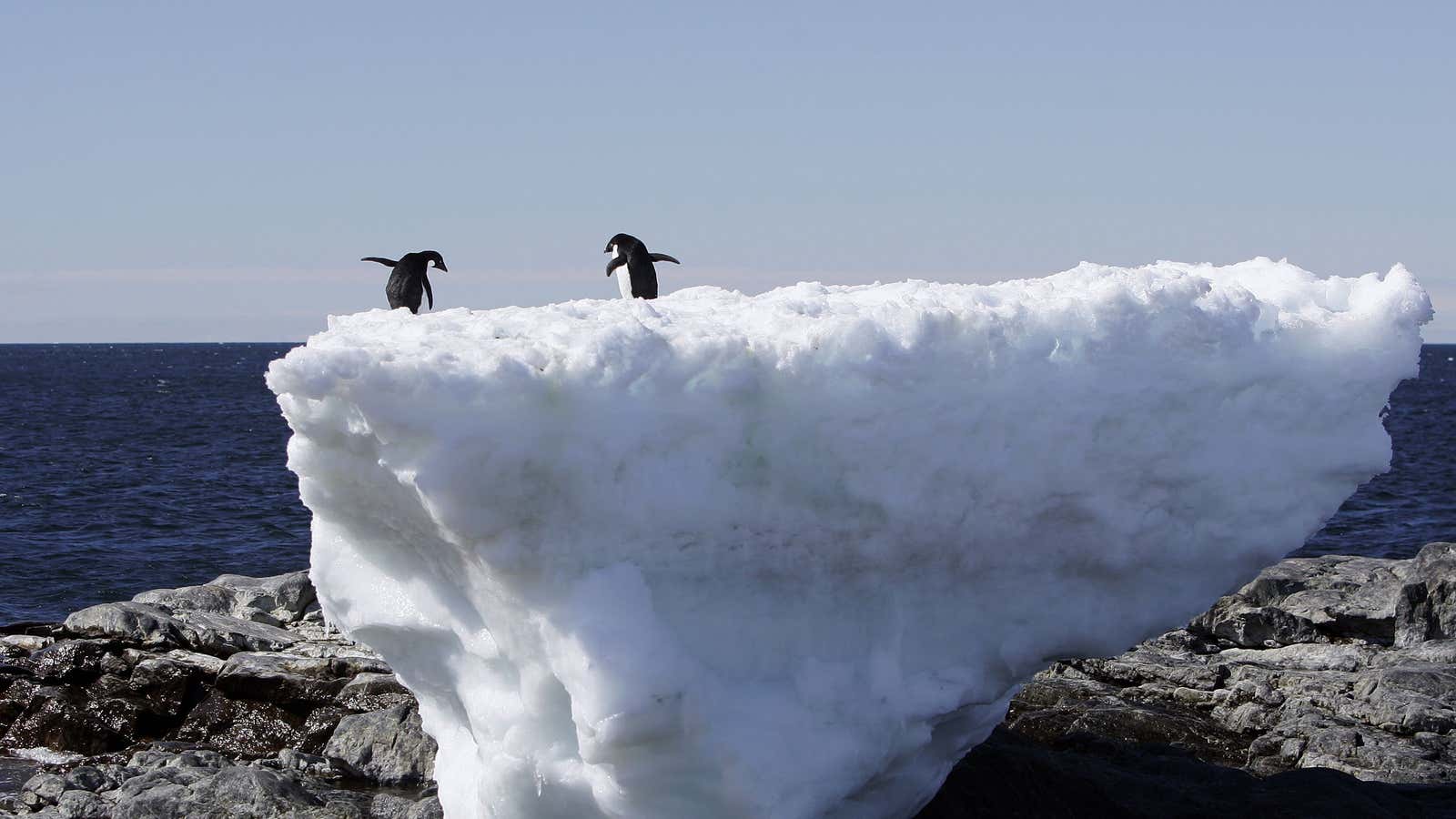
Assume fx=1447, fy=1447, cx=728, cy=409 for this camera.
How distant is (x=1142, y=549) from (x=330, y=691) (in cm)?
795

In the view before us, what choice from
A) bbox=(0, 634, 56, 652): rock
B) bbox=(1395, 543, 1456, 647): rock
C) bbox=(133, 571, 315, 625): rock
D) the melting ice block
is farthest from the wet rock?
bbox=(1395, 543, 1456, 647): rock

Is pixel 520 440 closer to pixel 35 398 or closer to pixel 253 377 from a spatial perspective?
pixel 35 398

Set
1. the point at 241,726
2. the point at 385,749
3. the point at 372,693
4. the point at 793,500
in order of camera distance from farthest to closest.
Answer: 1. the point at 241,726
2. the point at 372,693
3. the point at 385,749
4. the point at 793,500

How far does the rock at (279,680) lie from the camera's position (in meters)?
12.9

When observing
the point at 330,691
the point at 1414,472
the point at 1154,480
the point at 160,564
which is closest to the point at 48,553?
the point at 160,564

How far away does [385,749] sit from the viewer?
1123 cm

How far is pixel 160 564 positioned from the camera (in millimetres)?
25734

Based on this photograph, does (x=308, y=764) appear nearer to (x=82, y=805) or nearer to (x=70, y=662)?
(x=82, y=805)

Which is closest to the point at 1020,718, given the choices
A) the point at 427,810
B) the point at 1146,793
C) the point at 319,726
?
the point at 1146,793

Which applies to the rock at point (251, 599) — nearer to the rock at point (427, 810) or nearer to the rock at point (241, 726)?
the rock at point (241, 726)

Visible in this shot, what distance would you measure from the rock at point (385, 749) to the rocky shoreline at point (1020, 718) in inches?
0.6

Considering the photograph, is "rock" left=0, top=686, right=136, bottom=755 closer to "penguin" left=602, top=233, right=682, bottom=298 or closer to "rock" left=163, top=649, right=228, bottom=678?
"rock" left=163, top=649, right=228, bottom=678

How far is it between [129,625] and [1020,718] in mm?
8797

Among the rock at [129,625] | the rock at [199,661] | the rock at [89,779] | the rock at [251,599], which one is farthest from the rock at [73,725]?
the rock at [251,599]
